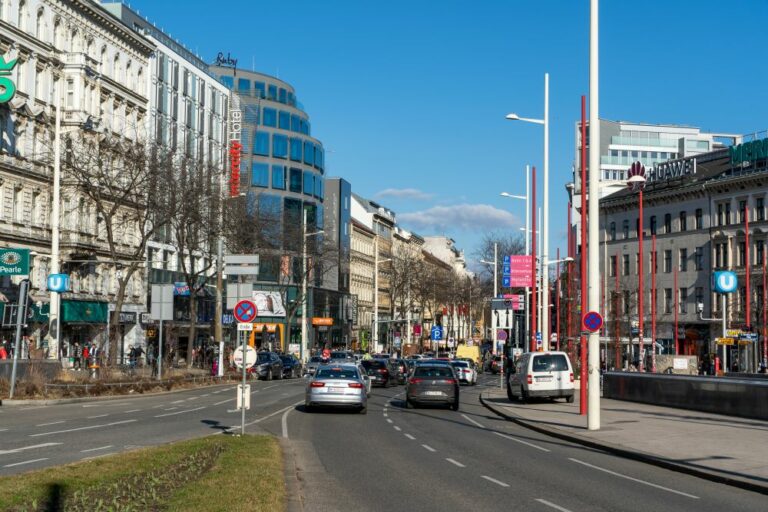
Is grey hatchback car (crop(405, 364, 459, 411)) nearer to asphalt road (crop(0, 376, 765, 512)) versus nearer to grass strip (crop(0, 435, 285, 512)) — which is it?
asphalt road (crop(0, 376, 765, 512))

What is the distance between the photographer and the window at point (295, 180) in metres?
108

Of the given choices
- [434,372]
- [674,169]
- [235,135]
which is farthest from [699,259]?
[434,372]

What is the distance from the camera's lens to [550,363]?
39375mm

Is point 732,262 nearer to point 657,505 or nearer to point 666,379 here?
point 666,379

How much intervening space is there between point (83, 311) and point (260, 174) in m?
41.8

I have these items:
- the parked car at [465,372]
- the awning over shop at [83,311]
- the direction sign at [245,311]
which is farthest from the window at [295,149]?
the direction sign at [245,311]

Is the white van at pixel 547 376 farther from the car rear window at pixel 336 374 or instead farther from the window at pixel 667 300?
the window at pixel 667 300

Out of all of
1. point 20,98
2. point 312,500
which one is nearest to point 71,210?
point 20,98

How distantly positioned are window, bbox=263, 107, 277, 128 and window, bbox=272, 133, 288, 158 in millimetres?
1144

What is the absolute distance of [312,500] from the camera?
14250 millimetres

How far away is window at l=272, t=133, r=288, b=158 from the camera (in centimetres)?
10638

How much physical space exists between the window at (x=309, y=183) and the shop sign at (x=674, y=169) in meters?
33.9

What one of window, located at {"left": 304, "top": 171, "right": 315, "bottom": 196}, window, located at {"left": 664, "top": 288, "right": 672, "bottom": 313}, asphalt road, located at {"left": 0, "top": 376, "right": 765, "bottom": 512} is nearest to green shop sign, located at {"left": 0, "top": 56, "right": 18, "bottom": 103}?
asphalt road, located at {"left": 0, "top": 376, "right": 765, "bottom": 512}

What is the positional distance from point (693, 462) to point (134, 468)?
31.9ft
